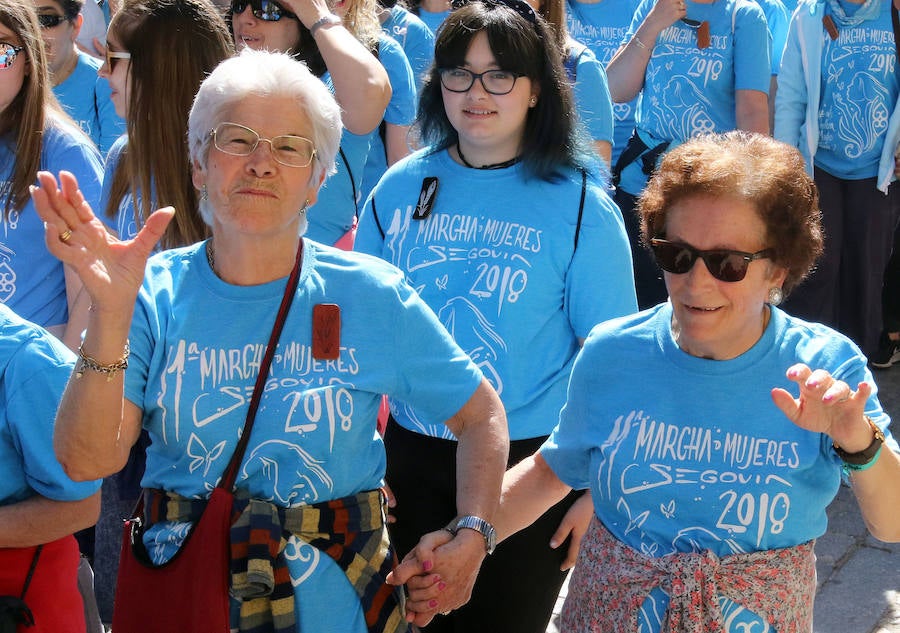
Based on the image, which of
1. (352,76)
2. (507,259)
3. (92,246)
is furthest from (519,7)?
(92,246)

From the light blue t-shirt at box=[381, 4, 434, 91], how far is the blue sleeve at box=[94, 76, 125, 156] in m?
1.23

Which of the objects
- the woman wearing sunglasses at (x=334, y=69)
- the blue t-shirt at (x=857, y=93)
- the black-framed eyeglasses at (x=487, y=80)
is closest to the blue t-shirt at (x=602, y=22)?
the blue t-shirt at (x=857, y=93)

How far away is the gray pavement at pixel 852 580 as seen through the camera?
414cm

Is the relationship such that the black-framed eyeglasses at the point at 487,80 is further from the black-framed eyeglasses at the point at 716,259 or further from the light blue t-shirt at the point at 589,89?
the black-framed eyeglasses at the point at 716,259

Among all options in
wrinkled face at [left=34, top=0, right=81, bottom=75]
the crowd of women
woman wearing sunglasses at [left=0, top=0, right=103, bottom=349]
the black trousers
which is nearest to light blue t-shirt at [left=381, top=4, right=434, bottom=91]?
wrinkled face at [left=34, top=0, right=81, bottom=75]

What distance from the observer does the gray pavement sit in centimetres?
414

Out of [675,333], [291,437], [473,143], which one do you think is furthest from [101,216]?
[675,333]

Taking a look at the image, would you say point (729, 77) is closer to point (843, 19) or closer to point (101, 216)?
point (843, 19)

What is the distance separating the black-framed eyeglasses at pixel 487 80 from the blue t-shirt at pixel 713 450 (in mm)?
1137

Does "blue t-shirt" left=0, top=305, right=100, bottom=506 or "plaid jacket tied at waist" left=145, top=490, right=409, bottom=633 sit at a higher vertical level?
"blue t-shirt" left=0, top=305, right=100, bottom=506

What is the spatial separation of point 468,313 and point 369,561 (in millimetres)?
982

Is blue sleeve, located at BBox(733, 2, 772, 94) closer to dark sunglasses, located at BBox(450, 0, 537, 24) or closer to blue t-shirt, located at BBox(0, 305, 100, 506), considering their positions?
dark sunglasses, located at BBox(450, 0, 537, 24)

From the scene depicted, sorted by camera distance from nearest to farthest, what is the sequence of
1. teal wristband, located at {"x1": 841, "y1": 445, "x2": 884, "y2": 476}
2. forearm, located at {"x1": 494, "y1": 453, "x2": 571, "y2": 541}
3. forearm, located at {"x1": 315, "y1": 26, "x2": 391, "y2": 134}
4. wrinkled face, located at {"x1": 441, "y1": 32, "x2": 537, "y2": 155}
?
1. teal wristband, located at {"x1": 841, "y1": 445, "x2": 884, "y2": 476}
2. forearm, located at {"x1": 494, "y1": 453, "x2": 571, "y2": 541}
3. wrinkled face, located at {"x1": 441, "y1": 32, "x2": 537, "y2": 155}
4. forearm, located at {"x1": 315, "y1": 26, "x2": 391, "y2": 134}

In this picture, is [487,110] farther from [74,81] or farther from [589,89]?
[74,81]
